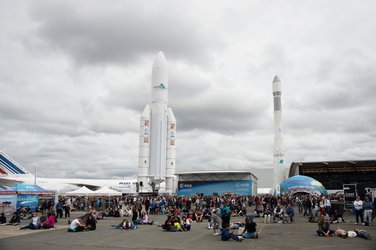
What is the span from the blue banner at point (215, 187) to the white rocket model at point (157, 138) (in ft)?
41.5

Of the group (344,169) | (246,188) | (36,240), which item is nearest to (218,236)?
(36,240)

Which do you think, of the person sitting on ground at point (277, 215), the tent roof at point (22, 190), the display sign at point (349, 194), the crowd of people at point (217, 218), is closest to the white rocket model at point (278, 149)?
the crowd of people at point (217, 218)

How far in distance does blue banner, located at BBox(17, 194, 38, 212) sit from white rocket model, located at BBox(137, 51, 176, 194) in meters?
19.7

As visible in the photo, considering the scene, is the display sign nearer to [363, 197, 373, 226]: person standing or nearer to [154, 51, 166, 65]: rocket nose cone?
[363, 197, 373, 226]: person standing

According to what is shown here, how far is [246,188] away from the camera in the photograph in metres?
56.8

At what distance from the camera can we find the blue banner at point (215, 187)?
57062mm

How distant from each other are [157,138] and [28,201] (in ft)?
72.4

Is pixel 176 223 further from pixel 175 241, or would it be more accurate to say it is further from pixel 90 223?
pixel 90 223

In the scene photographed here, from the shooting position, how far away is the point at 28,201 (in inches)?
1041

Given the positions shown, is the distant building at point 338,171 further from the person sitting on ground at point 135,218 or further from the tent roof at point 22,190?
the person sitting on ground at point 135,218

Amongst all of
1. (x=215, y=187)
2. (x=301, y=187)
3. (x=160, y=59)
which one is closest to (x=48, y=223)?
(x=301, y=187)

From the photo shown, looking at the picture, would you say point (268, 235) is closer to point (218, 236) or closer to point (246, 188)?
point (218, 236)

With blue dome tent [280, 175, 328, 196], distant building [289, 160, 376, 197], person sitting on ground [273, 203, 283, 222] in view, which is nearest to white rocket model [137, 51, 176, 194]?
blue dome tent [280, 175, 328, 196]

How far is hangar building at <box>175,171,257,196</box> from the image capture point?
5738cm
